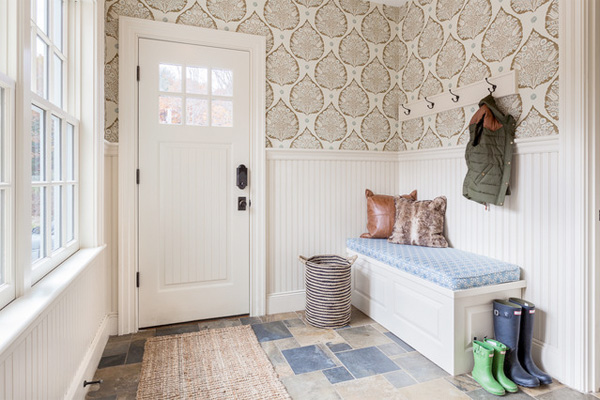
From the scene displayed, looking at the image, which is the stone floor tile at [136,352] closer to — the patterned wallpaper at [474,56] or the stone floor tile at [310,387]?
the stone floor tile at [310,387]

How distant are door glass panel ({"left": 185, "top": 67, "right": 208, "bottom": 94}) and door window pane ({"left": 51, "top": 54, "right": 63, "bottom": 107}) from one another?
36.9 inches

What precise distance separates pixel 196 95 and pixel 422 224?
6.55ft

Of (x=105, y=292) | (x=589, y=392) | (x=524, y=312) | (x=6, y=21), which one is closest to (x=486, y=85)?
(x=524, y=312)

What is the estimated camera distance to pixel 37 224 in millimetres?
1438

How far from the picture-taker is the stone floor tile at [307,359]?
2014mm

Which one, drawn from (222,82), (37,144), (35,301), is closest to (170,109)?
(222,82)

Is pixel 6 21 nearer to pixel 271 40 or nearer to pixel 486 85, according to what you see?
pixel 271 40

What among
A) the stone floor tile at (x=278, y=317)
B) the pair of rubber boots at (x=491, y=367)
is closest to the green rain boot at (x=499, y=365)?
the pair of rubber boots at (x=491, y=367)

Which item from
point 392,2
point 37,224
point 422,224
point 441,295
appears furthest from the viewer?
Result: point 392,2

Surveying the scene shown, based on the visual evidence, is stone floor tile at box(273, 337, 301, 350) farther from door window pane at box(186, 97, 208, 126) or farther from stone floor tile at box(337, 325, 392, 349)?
door window pane at box(186, 97, 208, 126)

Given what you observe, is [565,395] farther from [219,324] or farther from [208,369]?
[219,324]

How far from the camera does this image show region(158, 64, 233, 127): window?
8.48 ft

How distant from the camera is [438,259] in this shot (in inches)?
88.9

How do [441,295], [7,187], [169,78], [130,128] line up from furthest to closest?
[169,78] → [130,128] → [441,295] → [7,187]
